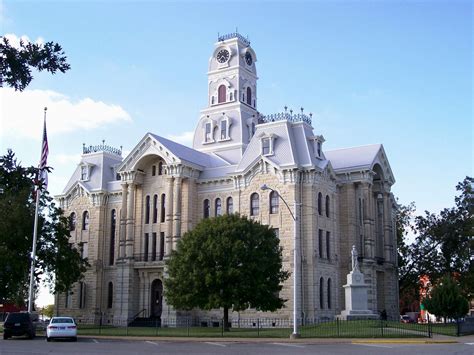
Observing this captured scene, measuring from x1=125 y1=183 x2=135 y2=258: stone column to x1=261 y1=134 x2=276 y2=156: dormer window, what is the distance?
1381cm

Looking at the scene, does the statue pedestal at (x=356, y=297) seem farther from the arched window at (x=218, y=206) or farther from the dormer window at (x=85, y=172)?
the dormer window at (x=85, y=172)

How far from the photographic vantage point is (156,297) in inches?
2338

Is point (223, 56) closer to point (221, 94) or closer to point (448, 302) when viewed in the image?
point (221, 94)

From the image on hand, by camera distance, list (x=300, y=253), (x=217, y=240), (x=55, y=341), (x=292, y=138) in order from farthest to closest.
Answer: (x=292, y=138) < (x=300, y=253) < (x=217, y=240) < (x=55, y=341)

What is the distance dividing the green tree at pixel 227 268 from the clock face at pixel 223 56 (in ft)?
99.4

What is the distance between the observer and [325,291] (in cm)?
5409

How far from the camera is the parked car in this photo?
115 ft

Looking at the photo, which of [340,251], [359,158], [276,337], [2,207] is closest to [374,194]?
[359,158]

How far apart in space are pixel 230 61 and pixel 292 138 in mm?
17980

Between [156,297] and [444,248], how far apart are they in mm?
31282

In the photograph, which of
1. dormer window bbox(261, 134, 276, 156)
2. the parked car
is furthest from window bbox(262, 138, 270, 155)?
the parked car

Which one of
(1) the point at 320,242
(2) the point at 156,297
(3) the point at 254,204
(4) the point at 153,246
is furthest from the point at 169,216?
(1) the point at 320,242

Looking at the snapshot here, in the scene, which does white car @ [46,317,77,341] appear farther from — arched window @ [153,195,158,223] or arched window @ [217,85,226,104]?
arched window @ [217,85,226,104]

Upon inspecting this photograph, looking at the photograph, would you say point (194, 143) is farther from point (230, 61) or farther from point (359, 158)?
point (359, 158)
